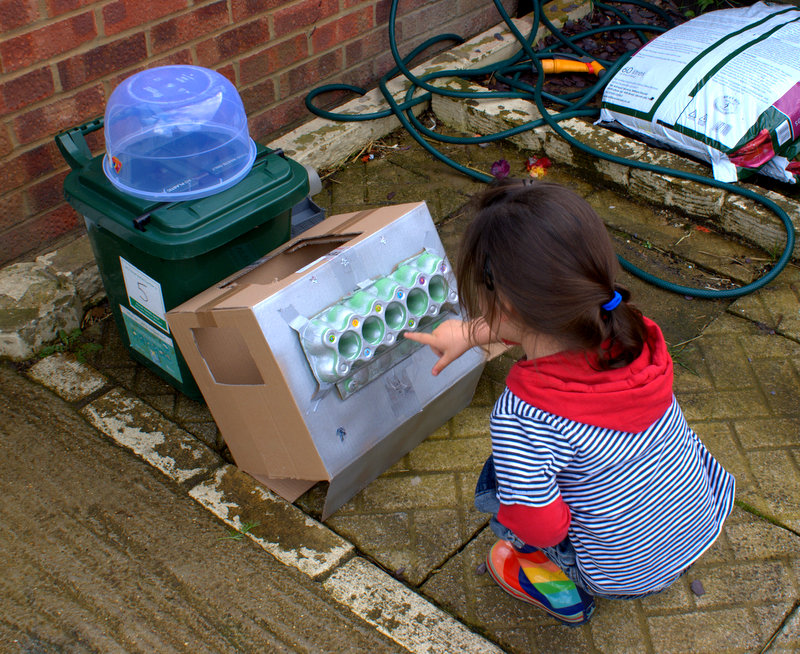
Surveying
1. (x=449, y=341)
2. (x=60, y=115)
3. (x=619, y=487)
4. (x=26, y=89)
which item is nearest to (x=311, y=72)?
(x=60, y=115)

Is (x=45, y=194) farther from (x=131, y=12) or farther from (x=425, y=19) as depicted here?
(x=425, y=19)

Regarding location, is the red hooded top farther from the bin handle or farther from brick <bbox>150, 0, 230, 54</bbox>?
brick <bbox>150, 0, 230, 54</bbox>

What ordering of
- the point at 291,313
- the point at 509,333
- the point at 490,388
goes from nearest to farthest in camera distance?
the point at 509,333 < the point at 291,313 < the point at 490,388

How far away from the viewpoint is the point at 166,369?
2576 millimetres

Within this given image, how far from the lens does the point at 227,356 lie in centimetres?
225

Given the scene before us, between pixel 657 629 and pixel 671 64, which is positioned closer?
pixel 657 629

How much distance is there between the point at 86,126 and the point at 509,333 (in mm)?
1556

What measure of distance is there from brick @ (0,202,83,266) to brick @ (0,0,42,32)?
0.68 m

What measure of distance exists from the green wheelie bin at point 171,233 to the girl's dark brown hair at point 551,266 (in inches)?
34.9

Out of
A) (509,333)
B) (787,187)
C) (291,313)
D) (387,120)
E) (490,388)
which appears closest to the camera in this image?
(509,333)

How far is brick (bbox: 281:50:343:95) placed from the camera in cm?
369

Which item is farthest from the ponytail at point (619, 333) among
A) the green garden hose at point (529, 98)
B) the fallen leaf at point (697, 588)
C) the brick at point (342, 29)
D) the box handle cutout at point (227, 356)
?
the brick at point (342, 29)

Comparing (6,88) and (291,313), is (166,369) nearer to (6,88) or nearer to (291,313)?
(291,313)

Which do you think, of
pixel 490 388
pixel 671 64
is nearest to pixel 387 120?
pixel 671 64
